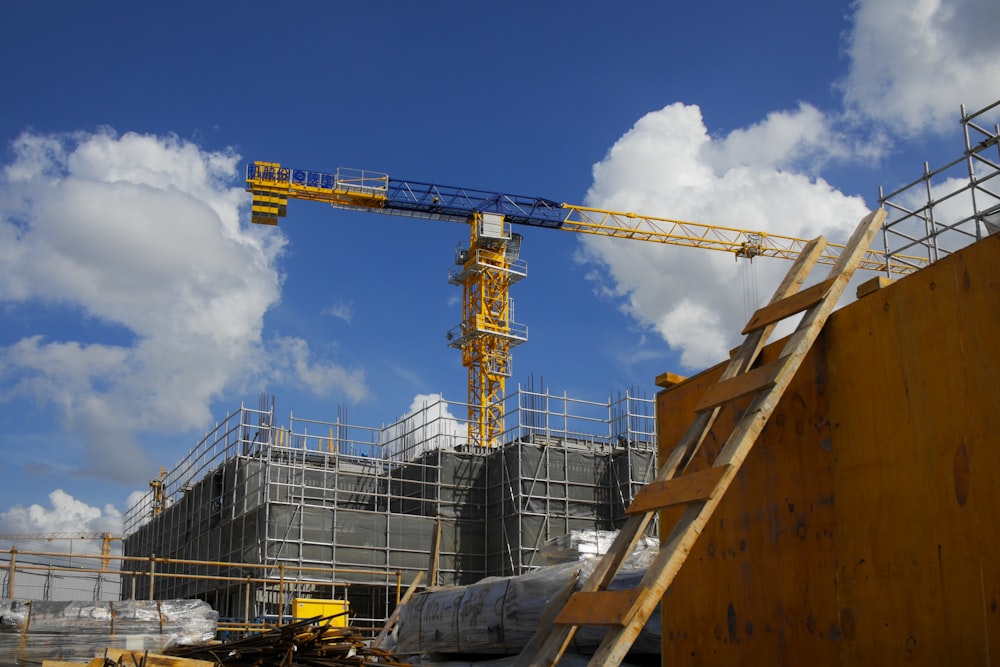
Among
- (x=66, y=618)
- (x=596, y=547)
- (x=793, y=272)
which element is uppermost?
(x=793, y=272)

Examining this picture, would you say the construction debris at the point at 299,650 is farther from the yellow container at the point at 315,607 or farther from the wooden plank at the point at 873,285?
the yellow container at the point at 315,607

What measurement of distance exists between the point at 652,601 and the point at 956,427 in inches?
71.6

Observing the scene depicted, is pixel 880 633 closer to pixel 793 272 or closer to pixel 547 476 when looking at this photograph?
pixel 793 272

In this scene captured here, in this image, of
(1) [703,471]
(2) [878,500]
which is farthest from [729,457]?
(2) [878,500]

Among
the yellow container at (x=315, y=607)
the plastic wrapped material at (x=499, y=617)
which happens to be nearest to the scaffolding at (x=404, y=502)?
the yellow container at (x=315, y=607)

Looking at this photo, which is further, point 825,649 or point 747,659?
point 747,659

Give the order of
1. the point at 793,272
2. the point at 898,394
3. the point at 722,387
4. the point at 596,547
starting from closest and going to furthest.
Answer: the point at 898,394 → the point at 722,387 → the point at 793,272 → the point at 596,547

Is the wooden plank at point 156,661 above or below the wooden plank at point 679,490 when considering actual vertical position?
below

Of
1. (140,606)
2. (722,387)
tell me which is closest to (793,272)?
(722,387)

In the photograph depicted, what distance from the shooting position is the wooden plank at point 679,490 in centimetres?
515

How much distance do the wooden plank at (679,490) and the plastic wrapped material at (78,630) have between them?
36.4 ft

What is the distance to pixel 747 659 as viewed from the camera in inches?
234

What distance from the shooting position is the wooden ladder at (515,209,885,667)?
16.3 ft

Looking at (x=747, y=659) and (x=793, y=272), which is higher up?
(x=793, y=272)
